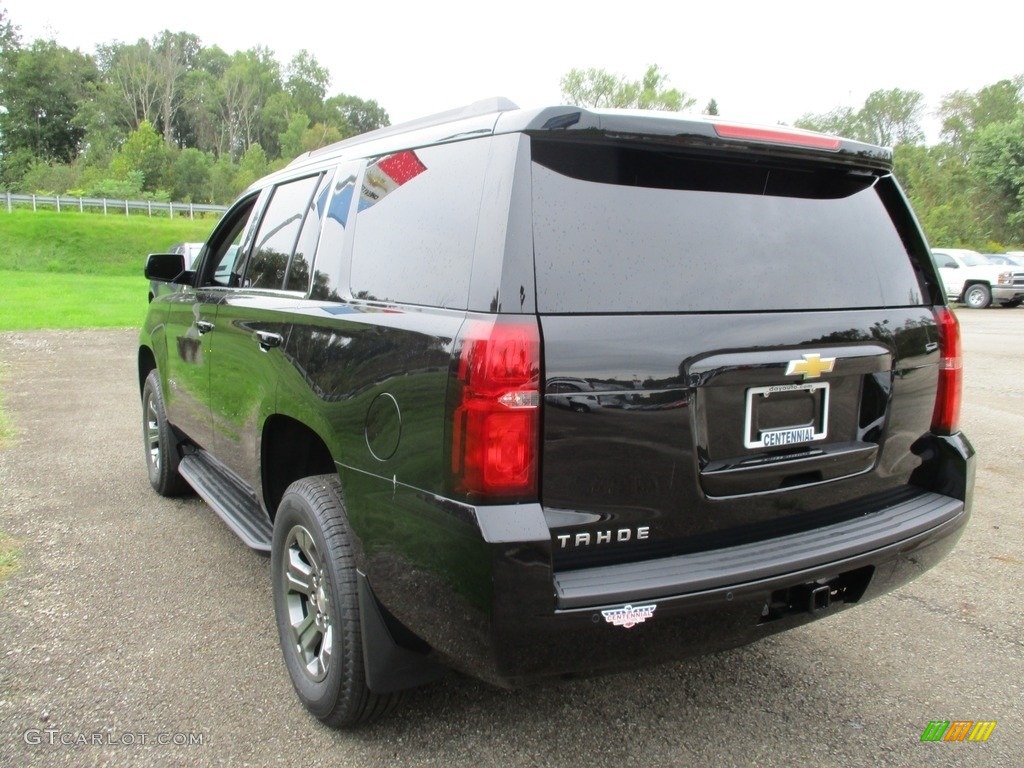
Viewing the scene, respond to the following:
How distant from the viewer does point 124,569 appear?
13.3ft

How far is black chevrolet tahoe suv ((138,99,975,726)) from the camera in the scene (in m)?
2.02

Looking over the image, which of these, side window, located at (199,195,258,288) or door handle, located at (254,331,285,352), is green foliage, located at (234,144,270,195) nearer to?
side window, located at (199,195,258,288)

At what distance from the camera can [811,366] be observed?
92.1 inches

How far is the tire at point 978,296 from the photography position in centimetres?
2405

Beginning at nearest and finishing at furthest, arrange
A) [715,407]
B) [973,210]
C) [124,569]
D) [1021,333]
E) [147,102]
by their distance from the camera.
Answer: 1. [715,407]
2. [124,569]
3. [1021,333]
4. [973,210]
5. [147,102]

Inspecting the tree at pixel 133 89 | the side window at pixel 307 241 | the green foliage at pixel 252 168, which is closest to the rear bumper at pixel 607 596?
the side window at pixel 307 241

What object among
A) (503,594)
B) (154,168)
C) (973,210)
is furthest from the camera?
(154,168)

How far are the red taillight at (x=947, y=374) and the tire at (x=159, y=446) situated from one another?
4156mm

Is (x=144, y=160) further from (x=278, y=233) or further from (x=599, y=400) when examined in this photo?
(x=599, y=400)

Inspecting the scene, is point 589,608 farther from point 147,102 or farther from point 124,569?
point 147,102

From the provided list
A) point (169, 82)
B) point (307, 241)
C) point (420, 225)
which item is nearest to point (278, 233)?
point (307, 241)

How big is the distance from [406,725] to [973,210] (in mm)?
45832

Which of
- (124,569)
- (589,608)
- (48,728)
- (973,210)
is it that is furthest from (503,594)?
(973,210)

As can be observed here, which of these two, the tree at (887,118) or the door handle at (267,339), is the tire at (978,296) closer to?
the door handle at (267,339)
